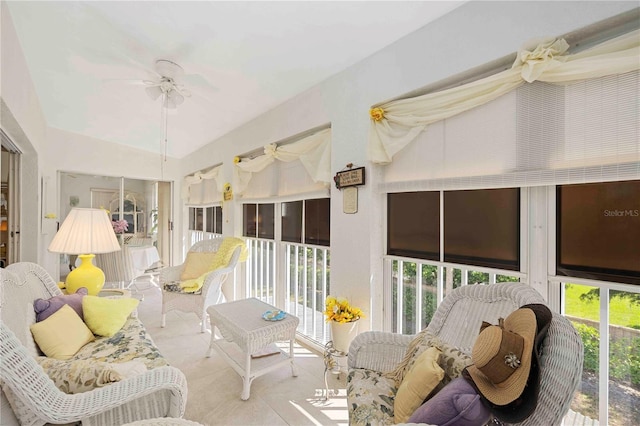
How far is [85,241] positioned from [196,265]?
155 cm

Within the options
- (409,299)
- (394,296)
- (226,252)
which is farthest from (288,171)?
(409,299)

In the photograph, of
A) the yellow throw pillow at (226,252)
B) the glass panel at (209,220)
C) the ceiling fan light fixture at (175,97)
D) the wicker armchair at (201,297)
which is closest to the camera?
the ceiling fan light fixture at (175,97)

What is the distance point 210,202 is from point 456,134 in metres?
4.10

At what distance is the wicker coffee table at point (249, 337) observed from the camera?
2107 mm

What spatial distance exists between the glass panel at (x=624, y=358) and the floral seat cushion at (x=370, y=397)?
102cm

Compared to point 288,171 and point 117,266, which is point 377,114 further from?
point 117,266

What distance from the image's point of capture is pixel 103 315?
203cm

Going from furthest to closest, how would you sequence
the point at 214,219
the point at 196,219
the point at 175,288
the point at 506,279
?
the point at 196,219, the point at 214,219, the point at 175,288, the point at 506,279

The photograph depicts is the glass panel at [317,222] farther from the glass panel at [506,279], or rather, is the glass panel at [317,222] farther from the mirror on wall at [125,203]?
the mirror on wall at [125,203]

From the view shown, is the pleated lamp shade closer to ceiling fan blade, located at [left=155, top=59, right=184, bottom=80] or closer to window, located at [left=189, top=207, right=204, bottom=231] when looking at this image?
ceiling fan blade, located at [left=155, top=59, right=184, bottom=80]

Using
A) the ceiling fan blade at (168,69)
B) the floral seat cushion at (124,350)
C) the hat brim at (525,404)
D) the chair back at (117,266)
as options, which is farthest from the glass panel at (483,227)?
the chair back at (117,266)

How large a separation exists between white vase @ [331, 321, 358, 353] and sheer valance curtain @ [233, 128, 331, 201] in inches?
46.0

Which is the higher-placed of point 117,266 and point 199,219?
point 199,219

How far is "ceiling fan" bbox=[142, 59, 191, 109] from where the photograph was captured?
251 cm
